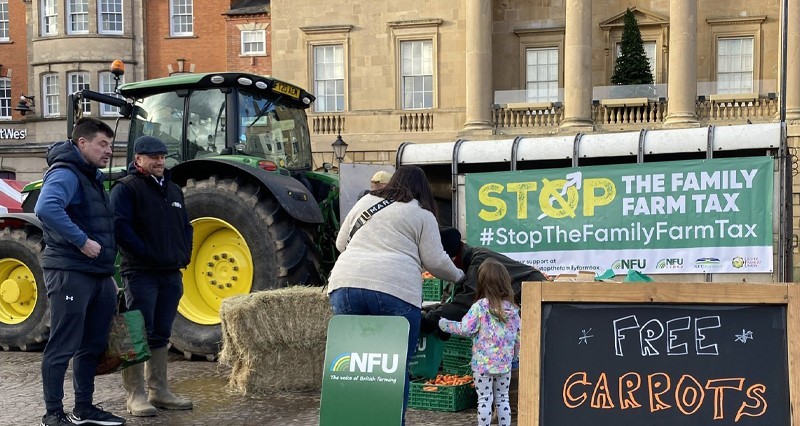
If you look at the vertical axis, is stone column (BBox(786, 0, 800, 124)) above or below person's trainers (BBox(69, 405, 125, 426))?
above

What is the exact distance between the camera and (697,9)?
30.5m

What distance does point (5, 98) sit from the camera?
4212 cm

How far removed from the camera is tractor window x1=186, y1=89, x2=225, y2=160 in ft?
34.4

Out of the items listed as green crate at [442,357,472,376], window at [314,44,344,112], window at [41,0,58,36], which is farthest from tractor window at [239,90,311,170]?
window at [41,0,58,36]

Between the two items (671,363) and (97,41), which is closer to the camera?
(671,363)

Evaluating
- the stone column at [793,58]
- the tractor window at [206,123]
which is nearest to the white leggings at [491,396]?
the tractor window at [206,123]

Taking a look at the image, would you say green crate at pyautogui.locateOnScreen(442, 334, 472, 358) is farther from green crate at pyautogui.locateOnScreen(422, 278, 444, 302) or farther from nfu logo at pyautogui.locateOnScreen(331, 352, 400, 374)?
nfu logo at pyautogui.locateOnScreen(331, 352, 400, 374)

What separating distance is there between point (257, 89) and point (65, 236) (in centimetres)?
462

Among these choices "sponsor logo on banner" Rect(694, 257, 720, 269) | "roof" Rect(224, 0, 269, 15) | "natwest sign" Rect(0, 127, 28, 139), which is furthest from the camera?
"natwest sign" Rect(0, 127, 28, 139)

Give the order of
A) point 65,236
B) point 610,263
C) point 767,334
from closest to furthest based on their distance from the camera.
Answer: point 767,334
point 65,236
point 610,263

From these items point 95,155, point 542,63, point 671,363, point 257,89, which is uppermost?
point 542,63

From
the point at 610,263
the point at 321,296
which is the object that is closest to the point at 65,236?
the point at 321,296

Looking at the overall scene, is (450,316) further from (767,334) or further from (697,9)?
(697,9)

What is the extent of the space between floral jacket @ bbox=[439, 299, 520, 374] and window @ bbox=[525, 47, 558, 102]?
26349mm
